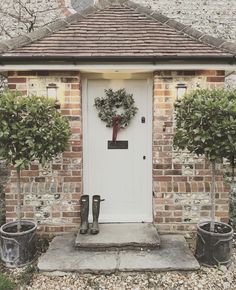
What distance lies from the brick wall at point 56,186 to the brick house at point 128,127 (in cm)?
2

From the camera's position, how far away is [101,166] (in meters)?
5.79

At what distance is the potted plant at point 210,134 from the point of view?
4250mm

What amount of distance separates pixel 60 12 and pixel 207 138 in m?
7.26

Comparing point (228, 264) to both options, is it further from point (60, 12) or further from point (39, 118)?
point (60, 12)

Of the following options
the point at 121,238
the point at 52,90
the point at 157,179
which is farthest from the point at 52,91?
the point at 121,238

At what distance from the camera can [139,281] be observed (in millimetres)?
4332

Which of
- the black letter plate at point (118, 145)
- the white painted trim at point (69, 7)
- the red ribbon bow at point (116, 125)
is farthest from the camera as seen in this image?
the white painted trim at point (69, 7)

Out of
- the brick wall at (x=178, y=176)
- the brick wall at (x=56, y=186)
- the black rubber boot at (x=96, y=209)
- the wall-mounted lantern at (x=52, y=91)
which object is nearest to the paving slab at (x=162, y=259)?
the brick wall at (x=178, y=176)

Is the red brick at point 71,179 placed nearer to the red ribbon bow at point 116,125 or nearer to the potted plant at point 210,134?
the red ribbon bow at point 116,125

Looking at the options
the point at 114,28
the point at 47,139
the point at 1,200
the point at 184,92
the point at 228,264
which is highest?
the point at 114,28

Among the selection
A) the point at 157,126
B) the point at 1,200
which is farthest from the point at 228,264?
the point at 1,200

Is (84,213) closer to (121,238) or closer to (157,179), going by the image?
(121,238)

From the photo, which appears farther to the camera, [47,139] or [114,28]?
[114,28]

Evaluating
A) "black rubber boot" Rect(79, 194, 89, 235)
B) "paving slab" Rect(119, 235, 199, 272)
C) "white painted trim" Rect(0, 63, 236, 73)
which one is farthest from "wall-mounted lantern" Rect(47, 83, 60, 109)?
"paving slab" Rect(119, 235, 199, 272)
